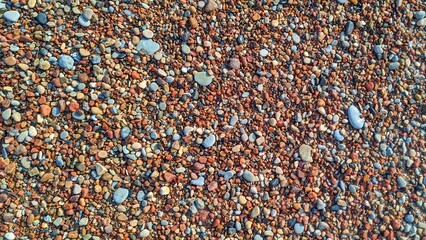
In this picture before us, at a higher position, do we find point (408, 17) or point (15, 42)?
point (408, 17)

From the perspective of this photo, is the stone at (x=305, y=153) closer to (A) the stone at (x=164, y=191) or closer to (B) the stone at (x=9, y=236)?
(A) the stone at (x=164, y=191)

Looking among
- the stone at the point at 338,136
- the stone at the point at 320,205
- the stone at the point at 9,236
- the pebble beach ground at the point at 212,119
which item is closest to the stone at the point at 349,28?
the pebble beach ground at the point at 212,119

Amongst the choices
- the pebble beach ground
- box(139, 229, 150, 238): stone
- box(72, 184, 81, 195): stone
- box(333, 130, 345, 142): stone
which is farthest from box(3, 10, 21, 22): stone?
box(333, 130, 345, 142): stone

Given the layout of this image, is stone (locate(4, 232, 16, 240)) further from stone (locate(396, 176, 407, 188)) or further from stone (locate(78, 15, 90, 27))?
stone (locate(396, 176, 407, 188))

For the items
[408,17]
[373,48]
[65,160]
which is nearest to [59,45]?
[65,160]

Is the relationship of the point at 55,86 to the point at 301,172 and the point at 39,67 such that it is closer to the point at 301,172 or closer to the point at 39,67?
the point at 39,67

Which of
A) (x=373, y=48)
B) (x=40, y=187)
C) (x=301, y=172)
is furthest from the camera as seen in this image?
(x=373, y=48)
